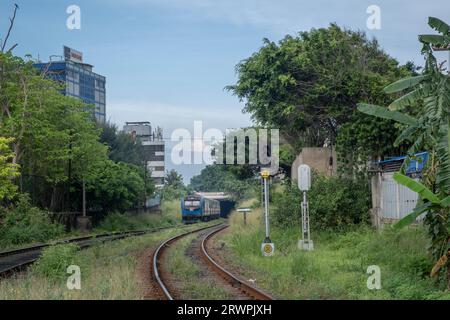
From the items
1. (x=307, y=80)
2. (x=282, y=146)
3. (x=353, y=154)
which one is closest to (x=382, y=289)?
(x=353, y=154)

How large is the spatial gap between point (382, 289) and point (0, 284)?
8.63 meters

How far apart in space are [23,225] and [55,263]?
17.0 m

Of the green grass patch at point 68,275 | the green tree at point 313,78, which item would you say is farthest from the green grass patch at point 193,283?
the green tree at point 313,78

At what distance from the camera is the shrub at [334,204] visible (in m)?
23.2

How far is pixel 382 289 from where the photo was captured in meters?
12.4

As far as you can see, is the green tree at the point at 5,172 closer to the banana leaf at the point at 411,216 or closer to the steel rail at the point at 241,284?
the steel rail at the point at 241,284

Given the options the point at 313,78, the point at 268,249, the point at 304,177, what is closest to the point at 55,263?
the point at 268,249

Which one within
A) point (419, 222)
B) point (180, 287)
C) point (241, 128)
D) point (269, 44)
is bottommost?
point (180, 287)

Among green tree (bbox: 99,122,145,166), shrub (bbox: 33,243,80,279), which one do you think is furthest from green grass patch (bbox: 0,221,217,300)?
green tree (bbox: 99,122,145,166)

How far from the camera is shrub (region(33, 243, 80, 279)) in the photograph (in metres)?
15.2

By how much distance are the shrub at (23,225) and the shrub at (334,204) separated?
1385 cm

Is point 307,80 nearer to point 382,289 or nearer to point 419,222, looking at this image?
point 419,222

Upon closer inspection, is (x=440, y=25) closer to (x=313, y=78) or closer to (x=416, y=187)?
(x=416, y=187)

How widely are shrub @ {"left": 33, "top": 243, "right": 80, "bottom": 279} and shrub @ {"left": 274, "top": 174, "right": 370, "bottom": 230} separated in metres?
10.3
